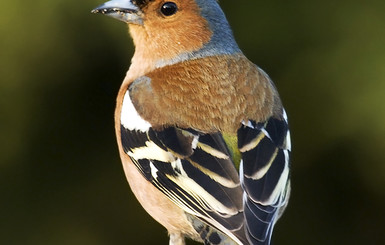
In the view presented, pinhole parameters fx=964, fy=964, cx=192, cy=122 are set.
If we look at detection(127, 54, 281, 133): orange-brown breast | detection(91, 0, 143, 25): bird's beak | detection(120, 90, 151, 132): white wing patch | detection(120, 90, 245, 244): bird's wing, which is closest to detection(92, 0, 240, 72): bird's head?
detection(91, 0, 143, 25): bird's beak

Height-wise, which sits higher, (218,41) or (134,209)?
(218,41)

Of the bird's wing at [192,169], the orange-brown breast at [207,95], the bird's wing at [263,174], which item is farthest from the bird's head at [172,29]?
the bird's wing at [263,174]

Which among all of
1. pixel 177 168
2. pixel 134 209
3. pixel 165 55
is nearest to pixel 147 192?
pixel 177 168

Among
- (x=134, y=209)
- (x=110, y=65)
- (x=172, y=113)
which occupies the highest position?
(x=172, y=113)

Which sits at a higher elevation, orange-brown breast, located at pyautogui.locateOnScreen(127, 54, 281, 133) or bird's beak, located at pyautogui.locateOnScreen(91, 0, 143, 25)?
bird's beak, located at pyautogui.locateOnScreen(91, 0, 143, 25)

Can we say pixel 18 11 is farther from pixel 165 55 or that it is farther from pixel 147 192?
A: pixel 147 192

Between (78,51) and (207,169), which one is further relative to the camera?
(78,51)

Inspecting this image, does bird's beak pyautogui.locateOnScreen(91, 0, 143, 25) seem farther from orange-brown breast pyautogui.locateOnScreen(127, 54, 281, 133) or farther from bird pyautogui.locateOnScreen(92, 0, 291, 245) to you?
orange-brown breast pyautogui.locateOnScreen(127, 54, 281, 133)
